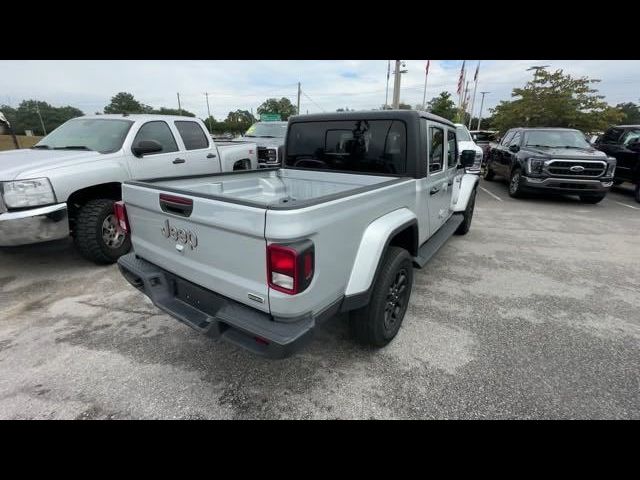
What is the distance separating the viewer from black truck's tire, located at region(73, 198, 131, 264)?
162 inches

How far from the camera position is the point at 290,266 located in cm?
174

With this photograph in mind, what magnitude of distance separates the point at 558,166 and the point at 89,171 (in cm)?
970

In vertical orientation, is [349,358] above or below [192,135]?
below

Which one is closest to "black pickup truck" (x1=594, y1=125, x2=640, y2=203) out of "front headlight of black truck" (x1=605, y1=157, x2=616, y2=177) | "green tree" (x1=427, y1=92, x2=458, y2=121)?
"front headlight of black truck" (x1=605, y1=157, x2=616, y2=177)

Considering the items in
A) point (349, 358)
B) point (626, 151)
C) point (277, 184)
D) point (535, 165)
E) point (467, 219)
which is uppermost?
point (626, 151)

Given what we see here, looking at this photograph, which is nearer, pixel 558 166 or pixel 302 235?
pixel 302 235

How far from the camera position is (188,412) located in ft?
7.08

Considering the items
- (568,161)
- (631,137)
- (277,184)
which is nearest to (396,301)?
(277,184)

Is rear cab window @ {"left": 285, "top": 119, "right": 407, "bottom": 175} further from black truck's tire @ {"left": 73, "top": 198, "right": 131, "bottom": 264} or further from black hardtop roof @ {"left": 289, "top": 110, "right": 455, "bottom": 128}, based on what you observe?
black truck's tire @ {"left": 73, "top": 198, "right": 131, "bottom": 264}

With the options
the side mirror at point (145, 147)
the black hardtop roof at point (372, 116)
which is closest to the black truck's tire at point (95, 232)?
the side mirror at point (145, 147)

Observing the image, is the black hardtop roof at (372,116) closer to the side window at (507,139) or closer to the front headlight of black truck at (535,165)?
the front headlight of black truck at (535,165)

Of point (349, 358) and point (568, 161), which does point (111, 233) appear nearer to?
point (349, 358)

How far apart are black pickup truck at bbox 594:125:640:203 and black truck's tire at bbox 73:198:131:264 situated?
41.3 ft
